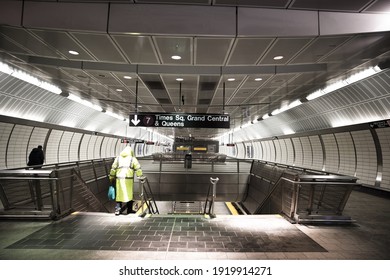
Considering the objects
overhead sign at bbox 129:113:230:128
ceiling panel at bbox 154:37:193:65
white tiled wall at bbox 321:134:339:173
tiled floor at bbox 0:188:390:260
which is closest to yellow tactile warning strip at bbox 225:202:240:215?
white tiled wall at bbox 321:134:339:173

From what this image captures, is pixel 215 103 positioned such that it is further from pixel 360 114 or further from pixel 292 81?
pixel 360 114

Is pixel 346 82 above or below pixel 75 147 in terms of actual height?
above

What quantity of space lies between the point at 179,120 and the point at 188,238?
149 inches

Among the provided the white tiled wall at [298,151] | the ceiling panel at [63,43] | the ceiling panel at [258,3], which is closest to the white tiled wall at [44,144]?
the ceiling panel at [63,43]

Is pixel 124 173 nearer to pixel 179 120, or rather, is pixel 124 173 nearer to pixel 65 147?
pixel 179 120

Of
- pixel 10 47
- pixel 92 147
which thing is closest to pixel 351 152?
pixel 10 47

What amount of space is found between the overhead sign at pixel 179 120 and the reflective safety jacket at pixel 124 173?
5.69 feet

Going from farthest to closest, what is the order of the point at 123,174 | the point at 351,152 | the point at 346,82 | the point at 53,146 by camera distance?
the point at 53,146 < the point at 351,152 < the point at 346,82 < the point at 123,174

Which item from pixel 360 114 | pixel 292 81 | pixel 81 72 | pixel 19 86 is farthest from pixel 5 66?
pixel 360 114

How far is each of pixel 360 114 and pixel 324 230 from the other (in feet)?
20.8

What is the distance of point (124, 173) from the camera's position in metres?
5.25

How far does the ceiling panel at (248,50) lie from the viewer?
4.47m

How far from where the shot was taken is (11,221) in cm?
480

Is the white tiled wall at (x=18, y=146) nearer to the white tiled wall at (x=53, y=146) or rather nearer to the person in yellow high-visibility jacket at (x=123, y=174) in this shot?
the white tiled wall at (x=53, y=146)
